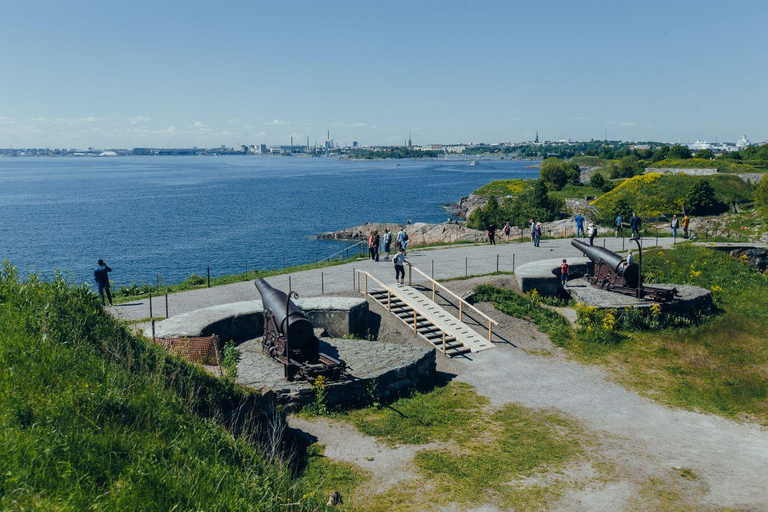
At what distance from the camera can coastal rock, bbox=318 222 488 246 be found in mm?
44041

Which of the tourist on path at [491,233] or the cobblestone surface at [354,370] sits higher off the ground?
the tourist on path at [491,233]

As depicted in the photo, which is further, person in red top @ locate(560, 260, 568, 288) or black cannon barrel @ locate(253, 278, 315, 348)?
person in red top @ locate(560, 260, 568, 288)

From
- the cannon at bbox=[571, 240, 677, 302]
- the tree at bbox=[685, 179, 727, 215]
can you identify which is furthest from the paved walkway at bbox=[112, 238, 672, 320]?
the tree at bbox=[685, 179, 727, 215]

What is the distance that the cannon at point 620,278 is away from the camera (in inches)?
790

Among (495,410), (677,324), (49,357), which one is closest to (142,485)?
(49,357)

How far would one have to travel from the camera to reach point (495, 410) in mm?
13047

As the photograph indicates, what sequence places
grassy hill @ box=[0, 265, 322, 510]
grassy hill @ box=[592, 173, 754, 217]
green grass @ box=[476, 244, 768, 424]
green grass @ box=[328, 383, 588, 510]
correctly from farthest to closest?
grassy hill @ box=[592, 173, 754, 217] < green grass @ box=[476, 244, 768, 424] < green grass @ box=[328, 383, 588, 510] < grassy hill @ box=[0, 265, 322, 510]

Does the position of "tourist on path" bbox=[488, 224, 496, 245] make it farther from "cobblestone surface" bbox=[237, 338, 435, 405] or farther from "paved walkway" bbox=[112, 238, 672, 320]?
"cobblestone surface" bbox=[237, 338, 435, 405]

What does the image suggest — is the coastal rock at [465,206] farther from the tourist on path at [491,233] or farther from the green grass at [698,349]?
the green grass at [698,349]

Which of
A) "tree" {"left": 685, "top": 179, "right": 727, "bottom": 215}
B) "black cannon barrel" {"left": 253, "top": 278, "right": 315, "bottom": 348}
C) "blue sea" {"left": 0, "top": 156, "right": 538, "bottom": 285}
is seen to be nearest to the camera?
"black cannon barrel" {"left": 253, "top": 278, "right": 315, "bottom": 348}

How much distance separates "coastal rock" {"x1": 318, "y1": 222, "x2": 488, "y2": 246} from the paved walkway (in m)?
11.2

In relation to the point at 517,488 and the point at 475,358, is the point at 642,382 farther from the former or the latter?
the point at 517,488

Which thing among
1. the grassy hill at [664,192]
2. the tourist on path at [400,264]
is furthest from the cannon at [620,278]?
the grassy hill at [664,192]

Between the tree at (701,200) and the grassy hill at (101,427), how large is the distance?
48060 millimetres
